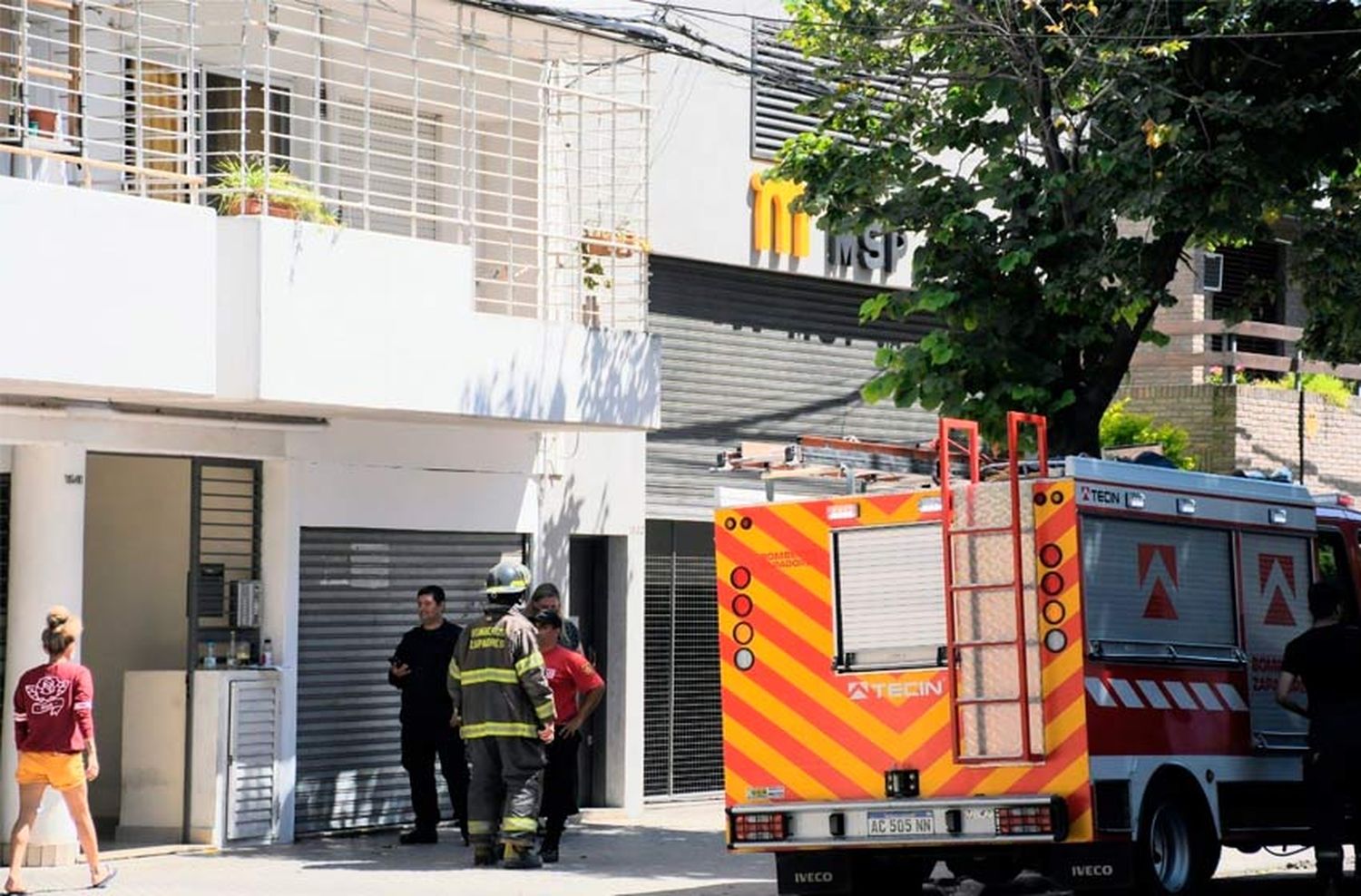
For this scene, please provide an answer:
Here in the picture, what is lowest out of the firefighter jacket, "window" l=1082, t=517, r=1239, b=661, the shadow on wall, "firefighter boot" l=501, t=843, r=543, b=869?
"firefighter boot" l=501, t=843, r=543, b=869

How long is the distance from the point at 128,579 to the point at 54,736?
4.06 metres

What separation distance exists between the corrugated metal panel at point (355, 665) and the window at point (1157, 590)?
6.61 meters

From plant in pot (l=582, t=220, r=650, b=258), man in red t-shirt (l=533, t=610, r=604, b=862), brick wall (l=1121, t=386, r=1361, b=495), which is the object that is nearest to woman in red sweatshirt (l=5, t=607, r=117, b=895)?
man in red t-shirt (l=533, t=610, r=604, b=862)

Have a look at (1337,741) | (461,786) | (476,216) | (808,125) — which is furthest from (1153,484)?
(808,125)

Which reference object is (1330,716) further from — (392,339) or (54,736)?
(54,736)

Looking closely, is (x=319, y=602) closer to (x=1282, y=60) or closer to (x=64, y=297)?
(x=64, y=297)

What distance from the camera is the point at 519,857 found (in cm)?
1561

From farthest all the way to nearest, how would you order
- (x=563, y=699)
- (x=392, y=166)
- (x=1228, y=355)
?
(x=1228, y=355) → (x=392, y=166) → (x=563, y=699)

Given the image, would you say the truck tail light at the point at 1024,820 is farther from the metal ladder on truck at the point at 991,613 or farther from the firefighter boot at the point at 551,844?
the firefighter boot at the point at 551,844

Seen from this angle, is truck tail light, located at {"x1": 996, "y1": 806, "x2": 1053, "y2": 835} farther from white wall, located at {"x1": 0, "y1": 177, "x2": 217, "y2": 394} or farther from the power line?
the power line

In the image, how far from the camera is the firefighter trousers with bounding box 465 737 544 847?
15344 millimetres

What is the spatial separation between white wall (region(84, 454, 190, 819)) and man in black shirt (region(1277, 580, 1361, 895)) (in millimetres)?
7815

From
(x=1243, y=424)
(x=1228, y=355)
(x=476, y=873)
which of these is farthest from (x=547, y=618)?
(x=1228, y=355)

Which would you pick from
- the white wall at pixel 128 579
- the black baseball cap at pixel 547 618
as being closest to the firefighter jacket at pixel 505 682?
the black baseball cap at pixel 547 618
